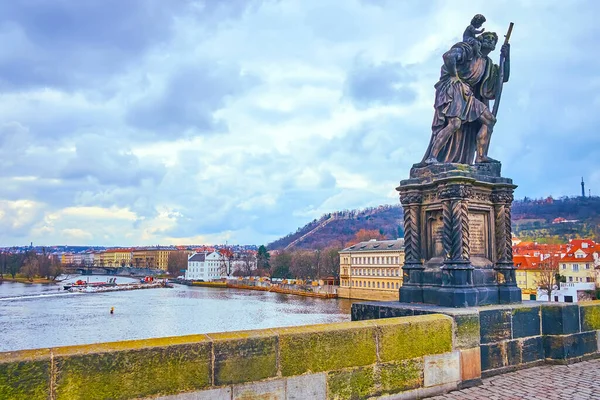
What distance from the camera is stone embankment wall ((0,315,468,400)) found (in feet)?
11.8

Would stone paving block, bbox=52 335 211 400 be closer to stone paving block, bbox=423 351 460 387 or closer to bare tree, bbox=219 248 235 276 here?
stone paving block, bbox=423 351 460 387

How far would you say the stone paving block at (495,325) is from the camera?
6629 millimetres

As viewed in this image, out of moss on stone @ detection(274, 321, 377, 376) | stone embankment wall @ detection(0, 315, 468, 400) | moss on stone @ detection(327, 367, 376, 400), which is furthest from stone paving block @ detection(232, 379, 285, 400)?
moss on stone @ detection(327, 367, 376, 400)

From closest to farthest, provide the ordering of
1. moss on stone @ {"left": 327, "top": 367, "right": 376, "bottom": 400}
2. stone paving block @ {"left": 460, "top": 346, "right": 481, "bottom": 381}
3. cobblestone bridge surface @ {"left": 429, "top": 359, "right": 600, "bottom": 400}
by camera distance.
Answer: moss on stone @ {"left": 327, "top": 367, "right": 376, "bottom": 400} < cobblestone bridge surface @ {"left": 429, "top": 359, "right": 600, "bottom": 400} < stone paving block @ {"left": 460, "top": 346, "right": 481, "bottom": 381}

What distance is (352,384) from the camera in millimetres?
5016

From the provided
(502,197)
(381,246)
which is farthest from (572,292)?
(502,197)

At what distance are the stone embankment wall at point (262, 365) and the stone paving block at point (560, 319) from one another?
2.00 m

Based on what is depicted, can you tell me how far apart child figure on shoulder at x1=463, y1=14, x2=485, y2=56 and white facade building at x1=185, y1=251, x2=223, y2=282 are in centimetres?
14216

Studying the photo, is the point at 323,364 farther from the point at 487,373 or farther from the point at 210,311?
the point at 210,311

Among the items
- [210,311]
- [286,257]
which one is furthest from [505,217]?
[286,257]

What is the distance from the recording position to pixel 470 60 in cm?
888

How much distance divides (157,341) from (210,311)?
5455 cm

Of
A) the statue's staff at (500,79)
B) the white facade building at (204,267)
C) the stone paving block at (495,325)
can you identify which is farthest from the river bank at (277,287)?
the stone paving block at (495,325)

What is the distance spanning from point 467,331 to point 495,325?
32.4 inches
